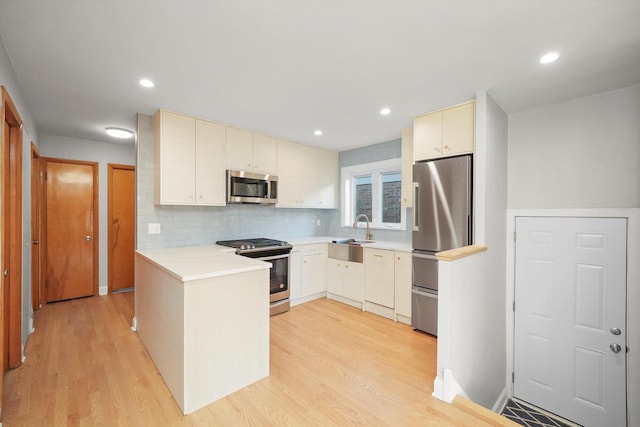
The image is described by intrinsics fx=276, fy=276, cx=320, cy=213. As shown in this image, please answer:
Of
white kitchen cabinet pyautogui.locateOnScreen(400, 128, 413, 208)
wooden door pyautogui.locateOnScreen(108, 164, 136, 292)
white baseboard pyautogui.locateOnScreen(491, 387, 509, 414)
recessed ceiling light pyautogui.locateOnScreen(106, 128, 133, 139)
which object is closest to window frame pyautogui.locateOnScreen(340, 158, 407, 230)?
white kitchen cabinet pyautogui.locateOnScreen(400, 128, 413, 208)

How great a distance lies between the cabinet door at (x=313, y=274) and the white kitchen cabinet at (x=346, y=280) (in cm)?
9

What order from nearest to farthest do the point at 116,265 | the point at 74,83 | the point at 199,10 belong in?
the point at 199,10
the point at 74,83
the point at 116,265

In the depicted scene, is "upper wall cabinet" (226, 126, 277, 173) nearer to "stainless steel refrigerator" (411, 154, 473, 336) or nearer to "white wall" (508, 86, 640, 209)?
"stainless steel refrigerator" (411, 154, 473, 336)

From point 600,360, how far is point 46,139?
7094 millimetres

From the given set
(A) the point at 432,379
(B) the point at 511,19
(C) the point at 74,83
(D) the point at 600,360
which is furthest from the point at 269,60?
(D) the point at 600,360

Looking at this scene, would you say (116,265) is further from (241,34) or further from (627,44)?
(627,44)

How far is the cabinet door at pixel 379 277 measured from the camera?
11.3ft

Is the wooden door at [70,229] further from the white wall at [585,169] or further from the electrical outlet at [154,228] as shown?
the white wall at [585,169]

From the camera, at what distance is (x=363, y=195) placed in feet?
15.7

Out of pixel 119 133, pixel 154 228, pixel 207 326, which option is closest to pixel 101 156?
pixel 119 133

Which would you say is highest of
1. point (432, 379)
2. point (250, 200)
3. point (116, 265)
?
point (250, 200)

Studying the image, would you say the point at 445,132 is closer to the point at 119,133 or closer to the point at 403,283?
the point at 403,283

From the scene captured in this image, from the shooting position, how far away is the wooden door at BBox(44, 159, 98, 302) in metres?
4.03

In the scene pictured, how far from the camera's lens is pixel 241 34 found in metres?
1.72
